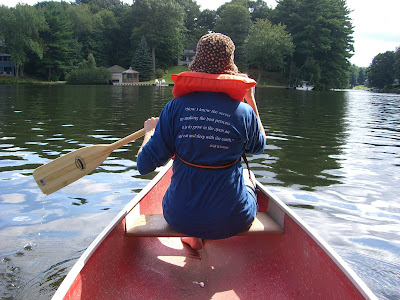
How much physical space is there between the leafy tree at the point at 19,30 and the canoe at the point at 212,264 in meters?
50.2

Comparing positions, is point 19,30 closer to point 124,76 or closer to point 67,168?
point 124,76

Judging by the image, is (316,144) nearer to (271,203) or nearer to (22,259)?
(271,203)

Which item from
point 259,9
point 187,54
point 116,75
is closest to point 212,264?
point 116,75

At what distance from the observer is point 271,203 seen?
2893 millimetres

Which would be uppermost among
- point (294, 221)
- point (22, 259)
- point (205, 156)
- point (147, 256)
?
point (205, 156)

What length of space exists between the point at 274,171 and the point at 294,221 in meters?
3.93

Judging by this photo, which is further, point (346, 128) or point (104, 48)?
point (104, 48)

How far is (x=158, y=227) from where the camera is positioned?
2.49 metres

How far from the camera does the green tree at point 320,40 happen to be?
51250 mm

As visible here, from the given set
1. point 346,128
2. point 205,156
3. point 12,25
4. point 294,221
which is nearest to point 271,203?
point 294,221

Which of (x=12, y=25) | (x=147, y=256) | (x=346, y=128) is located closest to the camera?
(x=147, y=256)

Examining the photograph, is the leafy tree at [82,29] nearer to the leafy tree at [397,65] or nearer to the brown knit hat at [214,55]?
the leafy tree at [397,65]

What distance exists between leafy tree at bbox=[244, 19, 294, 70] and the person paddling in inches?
1965

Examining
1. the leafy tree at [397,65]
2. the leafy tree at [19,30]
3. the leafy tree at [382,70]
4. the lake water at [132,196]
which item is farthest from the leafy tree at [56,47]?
the leafy tree at [382,70]
